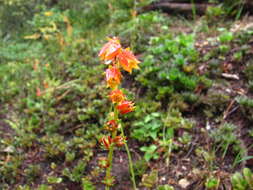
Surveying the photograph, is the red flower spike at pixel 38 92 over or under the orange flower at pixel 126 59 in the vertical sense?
under

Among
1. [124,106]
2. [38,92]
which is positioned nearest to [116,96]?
[124,106]

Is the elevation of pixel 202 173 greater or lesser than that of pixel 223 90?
lesser

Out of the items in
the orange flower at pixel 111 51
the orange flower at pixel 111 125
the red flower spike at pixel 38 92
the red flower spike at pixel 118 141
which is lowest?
the red flower spike at pixel 38 92

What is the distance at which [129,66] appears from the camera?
155 cm

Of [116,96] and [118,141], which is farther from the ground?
[116,96]

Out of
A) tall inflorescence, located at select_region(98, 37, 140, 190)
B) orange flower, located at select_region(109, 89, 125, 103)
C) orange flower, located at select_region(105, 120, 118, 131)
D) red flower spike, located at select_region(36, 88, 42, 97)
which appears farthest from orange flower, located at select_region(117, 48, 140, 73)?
red flower spike, located at select_region(36, 88, 42, 97)

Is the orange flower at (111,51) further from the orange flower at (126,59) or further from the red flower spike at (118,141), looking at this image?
the red flower spike at (118,141)

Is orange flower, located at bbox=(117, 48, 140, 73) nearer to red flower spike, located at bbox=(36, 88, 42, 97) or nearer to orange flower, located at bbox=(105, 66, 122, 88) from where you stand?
orange flower, located at bbox=(105, 66, 122, 88)

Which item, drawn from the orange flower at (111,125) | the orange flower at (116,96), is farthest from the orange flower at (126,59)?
the orange flower at (111,125)

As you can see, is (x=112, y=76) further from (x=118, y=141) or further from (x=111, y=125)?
(x=118, y=141)

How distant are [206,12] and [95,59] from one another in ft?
6.70

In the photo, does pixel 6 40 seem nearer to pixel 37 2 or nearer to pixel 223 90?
pixel 37 2

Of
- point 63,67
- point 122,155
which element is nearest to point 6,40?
point 63,67

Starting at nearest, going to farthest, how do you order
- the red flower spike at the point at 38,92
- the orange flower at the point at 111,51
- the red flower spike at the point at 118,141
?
the orange flower at the point at 111,51 < the red flower spike at the point at 118,141 < the red flower spike at the point at 38,92
